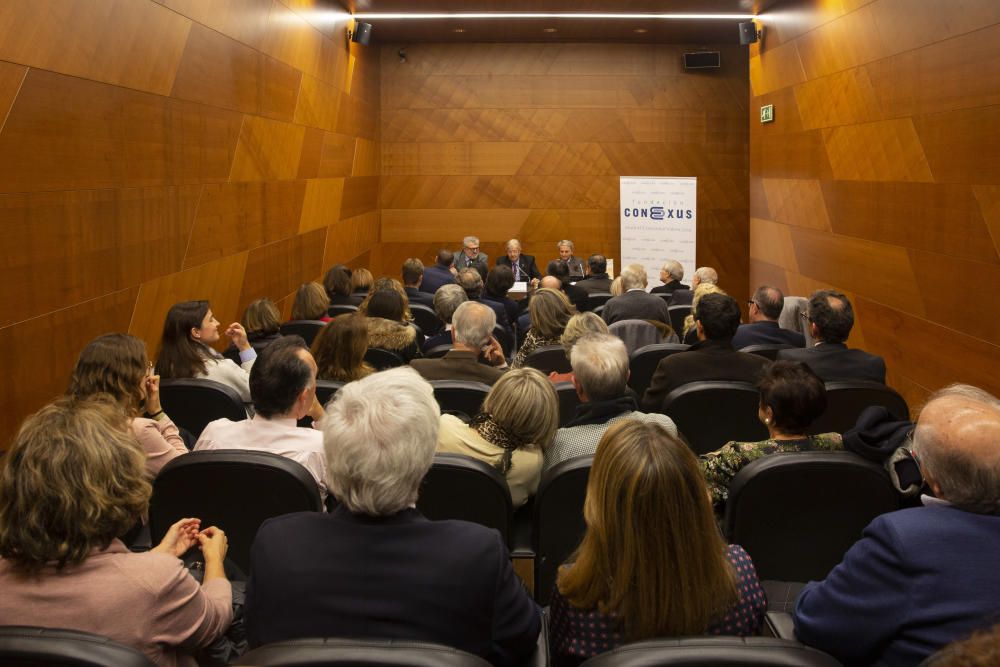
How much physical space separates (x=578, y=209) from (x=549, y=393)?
30.8 ft

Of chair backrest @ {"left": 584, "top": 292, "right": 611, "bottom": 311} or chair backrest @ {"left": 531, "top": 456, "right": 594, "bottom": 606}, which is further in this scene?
chair backrest @ {"left": 584, "top": 292, "right": 611, "bottom": 311}

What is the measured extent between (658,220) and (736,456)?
30.5 ft

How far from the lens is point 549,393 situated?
2.81 meters

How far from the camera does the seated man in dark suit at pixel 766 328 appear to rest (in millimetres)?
5105

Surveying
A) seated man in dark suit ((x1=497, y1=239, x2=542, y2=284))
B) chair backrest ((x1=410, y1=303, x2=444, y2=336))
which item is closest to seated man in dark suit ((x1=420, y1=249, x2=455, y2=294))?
seated man in dark suit ((x1=497, y1=239, x2=542, y2=284))

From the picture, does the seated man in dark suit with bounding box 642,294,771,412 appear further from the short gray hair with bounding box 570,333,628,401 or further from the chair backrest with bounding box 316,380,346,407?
the chair backrest with bounding box 316,380,346,407

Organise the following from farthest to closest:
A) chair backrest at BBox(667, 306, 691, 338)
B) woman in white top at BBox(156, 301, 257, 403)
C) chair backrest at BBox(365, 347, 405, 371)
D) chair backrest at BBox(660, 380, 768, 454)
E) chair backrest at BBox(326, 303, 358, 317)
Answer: chair backrest at BBox(667, 306, 691, 338) → chair backrest at BBox(326, 303, 358, 317) → chair backrest at BBox(365, 347, 405, 371) → woman in white top at BBox(156, 301, 257, 403) → chair backrest at BBox(660, 380, 768, 454)

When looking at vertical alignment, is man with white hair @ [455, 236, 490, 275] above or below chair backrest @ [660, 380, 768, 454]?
above

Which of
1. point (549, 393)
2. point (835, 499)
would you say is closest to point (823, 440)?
point (835, 499)

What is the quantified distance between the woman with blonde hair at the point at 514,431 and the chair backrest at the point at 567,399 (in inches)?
34.7

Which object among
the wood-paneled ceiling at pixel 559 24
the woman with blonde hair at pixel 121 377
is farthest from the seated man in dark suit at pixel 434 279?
the woman with blonde hair at pixel 121 377

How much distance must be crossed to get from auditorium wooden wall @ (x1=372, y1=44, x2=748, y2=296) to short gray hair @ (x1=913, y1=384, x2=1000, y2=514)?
33.8 feet

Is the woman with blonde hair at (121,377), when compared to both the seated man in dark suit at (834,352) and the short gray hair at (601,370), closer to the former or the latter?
the short gray hair at (601,370)

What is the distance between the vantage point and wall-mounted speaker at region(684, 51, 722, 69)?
1145 centimetres
